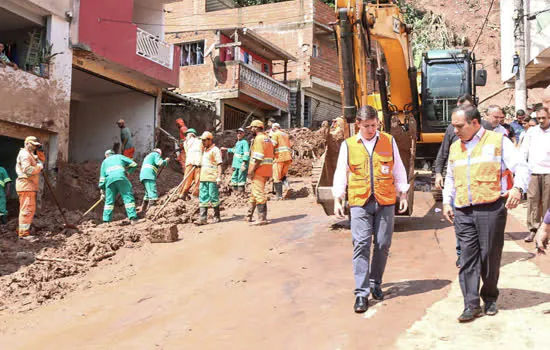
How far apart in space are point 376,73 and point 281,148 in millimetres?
4130

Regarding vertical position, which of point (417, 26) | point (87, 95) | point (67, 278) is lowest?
point (67, 278)

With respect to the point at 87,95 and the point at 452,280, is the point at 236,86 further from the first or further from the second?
the point at 452,280

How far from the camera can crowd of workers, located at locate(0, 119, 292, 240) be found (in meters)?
10.8

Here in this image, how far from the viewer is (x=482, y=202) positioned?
4926 mm

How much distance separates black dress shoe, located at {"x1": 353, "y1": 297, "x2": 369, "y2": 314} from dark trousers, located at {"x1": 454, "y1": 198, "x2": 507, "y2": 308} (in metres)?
0.91

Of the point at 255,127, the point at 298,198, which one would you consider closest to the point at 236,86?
the point at 298,198

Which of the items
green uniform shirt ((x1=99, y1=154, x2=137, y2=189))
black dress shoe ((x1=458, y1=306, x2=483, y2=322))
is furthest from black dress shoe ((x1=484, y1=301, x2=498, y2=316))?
green uniform shirt ((x1=99, y1=154, x2=137, y2=189))

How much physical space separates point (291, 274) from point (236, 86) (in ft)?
56.1

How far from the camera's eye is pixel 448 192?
17.6ft

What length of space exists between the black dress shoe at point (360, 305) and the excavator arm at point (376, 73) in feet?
12.1

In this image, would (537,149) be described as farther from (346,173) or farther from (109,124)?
(109,124)

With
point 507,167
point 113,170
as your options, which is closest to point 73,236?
point 113,170

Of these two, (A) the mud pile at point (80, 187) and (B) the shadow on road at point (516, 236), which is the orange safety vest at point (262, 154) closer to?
(B) the shadow on road at point (516, 236)

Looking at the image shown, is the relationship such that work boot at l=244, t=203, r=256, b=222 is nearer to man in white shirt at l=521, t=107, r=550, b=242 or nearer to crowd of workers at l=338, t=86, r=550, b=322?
man in white shirt at l=521, t=107, r=550, b=242
